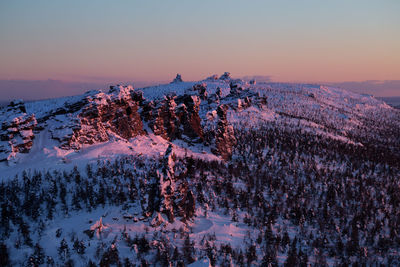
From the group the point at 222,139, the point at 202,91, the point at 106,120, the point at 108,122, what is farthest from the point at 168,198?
the point at 202,91

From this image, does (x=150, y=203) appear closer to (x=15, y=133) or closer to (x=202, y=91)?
(x=15, y=133)

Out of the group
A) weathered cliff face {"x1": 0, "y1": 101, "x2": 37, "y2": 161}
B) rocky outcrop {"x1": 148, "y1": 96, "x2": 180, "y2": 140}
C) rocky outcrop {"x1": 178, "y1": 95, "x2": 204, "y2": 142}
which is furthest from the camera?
rocky outcrop {"x1": 178, "y1": 95, "x2": 204, "y2": 142}

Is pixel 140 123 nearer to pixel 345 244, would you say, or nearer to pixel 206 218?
pixel 206 218

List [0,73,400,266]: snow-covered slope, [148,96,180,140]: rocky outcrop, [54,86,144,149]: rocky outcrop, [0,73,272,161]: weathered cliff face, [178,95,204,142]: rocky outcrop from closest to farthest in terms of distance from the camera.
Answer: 1. [0,73,400,266]: snow-covered slope
2. [0,73,272,161]: weathered cliff face
3. [54,86,144,149]: rocky outcrop
4. [148,96,180,140]: rocky outcrop
5. [178,95,204,142]: rocky outcrop

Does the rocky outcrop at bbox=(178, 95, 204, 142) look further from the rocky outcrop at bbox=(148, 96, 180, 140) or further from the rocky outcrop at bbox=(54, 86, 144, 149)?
the rocky outcrop at bbox=(54, 86, 144, 149)

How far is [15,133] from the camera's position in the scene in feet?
105

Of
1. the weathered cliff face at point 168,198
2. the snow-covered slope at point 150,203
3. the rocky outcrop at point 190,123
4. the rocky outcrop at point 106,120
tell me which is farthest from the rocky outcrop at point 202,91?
the weathered cliff face at point 168,198

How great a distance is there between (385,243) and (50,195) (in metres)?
37.4

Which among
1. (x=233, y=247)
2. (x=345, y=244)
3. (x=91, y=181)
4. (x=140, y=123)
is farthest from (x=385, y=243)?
(x=140, y=123)

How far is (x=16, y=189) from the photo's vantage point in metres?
24.1

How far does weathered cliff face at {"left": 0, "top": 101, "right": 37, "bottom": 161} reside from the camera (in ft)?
99.4

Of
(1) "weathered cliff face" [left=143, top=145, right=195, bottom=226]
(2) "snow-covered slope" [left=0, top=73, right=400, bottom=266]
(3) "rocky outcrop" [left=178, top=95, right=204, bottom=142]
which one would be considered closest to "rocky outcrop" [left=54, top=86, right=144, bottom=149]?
(2) "snow-covered slope" [left=0, top=73, right=400, bottom=266]

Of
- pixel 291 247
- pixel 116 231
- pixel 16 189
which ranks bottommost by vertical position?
pixel 291 247

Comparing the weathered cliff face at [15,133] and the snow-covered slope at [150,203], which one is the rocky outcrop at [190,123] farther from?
the weathered cliff face at [15,133]
